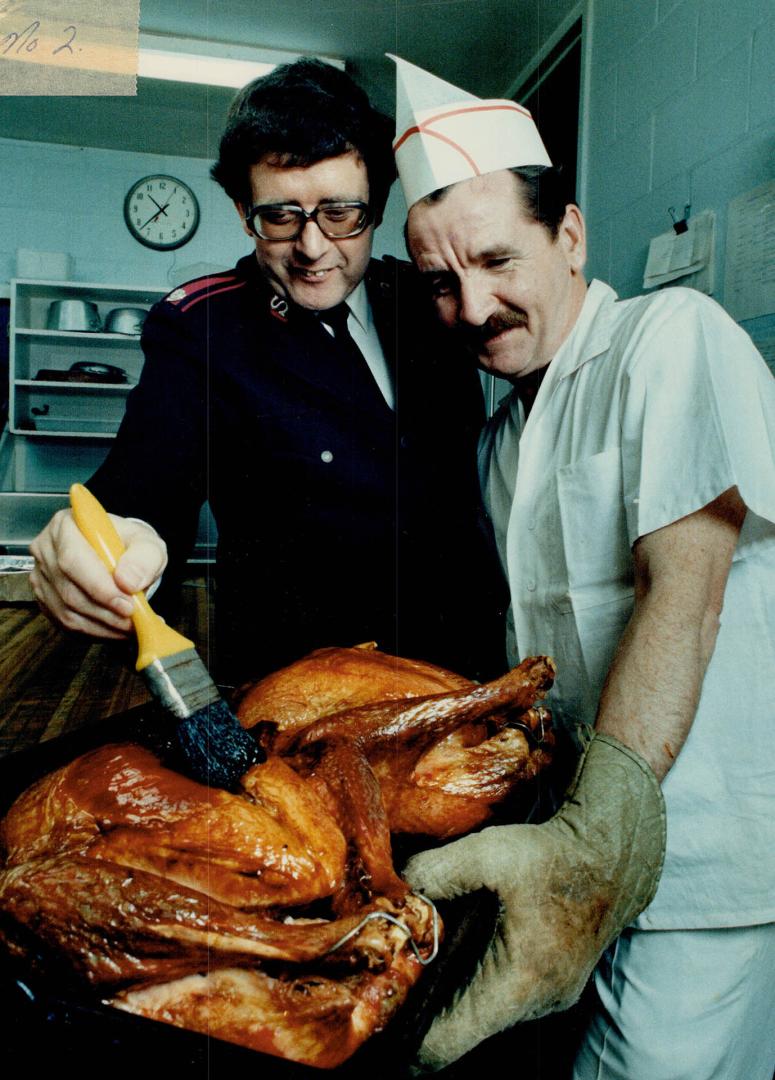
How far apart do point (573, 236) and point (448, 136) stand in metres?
0.23

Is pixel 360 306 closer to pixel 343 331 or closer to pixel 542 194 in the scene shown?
pixel 343 331

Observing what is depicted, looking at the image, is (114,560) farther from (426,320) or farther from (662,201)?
(662,201)

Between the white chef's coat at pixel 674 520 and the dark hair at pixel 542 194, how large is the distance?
147 mm

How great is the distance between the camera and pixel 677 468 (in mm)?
851

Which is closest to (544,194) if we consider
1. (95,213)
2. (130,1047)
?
(130,1047)

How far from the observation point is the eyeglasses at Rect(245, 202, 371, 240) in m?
1.13

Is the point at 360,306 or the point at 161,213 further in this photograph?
the point at 161,213

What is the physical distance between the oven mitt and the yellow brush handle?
0.98ft

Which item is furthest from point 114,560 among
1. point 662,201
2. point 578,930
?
point 662,201

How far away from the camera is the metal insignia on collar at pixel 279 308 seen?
1.35 metres

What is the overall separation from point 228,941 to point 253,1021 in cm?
5

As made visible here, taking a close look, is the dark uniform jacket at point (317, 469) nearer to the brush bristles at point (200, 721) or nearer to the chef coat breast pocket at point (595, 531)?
the chef coat breast pocket at point (595, 531)

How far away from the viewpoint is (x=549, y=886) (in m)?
0.65

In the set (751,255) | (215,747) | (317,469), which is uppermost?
(751,255)
